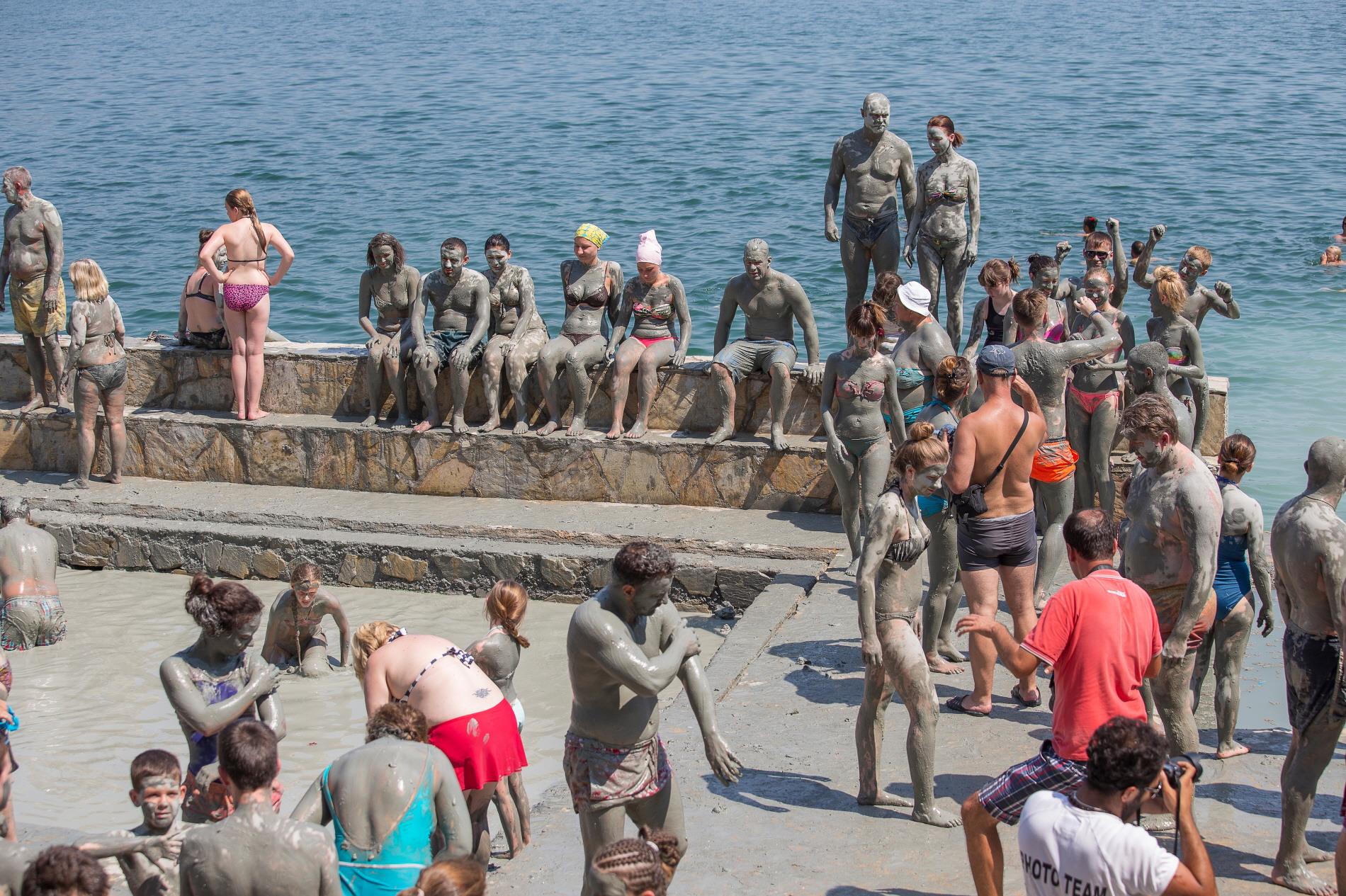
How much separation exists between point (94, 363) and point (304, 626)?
3538mm

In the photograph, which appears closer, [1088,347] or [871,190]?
[1088,347]

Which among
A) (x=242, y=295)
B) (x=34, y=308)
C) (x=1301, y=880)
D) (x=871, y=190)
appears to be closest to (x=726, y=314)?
(x=871, y=190)

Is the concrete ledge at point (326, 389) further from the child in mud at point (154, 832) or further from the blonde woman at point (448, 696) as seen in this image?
the child in mud at point (154, 832)

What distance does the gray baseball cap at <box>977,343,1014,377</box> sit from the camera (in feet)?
22.9

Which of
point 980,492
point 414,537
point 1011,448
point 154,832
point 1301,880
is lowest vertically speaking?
point 414,537

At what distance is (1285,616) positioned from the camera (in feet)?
18.5

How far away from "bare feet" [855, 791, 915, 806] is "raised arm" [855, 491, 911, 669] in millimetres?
625

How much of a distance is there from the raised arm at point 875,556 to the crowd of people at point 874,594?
0.01m

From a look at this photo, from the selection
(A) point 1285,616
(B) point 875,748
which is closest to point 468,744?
(B) point 875,748

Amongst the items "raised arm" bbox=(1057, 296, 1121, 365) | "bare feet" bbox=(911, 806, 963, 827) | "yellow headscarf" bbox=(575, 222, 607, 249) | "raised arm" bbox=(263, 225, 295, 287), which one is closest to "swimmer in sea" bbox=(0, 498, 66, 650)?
"raised arm" bbox=(263, 225, 295, 287)

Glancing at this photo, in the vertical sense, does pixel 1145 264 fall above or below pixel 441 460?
above

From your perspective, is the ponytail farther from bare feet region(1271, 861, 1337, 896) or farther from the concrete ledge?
bare feet region(1271, 861, 1337, 896)

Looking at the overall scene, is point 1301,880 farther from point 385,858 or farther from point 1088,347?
point 1088,347

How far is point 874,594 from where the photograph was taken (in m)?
6.09
